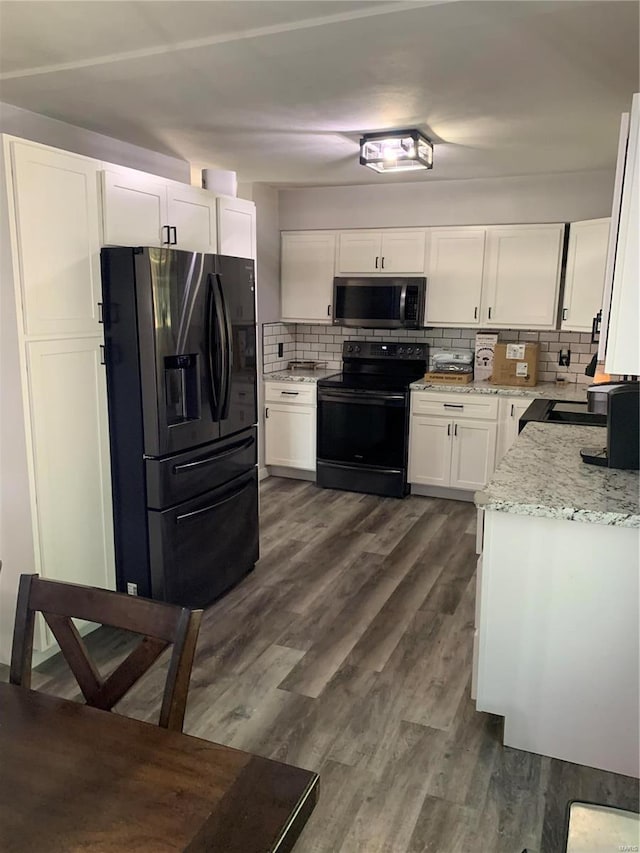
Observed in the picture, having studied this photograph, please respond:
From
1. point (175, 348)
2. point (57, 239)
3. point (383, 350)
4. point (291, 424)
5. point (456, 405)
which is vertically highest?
point (57, 239)

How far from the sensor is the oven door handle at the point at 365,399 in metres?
4.85

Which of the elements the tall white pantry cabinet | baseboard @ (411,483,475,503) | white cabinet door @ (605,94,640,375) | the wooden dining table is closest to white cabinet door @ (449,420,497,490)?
baseboard @ (411,483,475,503)

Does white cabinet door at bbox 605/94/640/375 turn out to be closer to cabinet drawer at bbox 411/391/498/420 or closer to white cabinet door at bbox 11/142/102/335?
Answer: white cabinet door at bbox 11/142/102/335

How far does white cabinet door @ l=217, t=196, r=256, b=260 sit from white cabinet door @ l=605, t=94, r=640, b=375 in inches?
84.7

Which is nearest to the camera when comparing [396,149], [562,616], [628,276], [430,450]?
[628,276]

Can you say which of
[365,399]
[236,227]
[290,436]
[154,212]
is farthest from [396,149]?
[290,436]

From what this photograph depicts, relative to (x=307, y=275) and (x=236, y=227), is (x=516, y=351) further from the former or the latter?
(x=236, y=227)

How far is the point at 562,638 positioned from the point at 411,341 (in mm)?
3556

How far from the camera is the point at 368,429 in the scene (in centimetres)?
498

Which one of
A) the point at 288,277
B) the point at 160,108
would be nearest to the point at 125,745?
the point at 160,108

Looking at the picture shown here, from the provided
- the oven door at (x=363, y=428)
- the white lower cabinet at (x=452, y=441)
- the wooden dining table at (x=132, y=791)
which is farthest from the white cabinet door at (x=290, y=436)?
the wooden dining table at (x=132, y=791)

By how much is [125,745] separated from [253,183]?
4.50 metres

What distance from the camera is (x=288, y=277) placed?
5430 mm

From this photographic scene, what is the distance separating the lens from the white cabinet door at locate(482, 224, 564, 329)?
4605 mm
